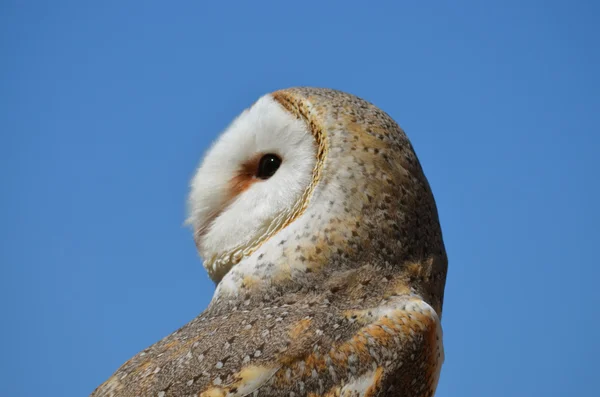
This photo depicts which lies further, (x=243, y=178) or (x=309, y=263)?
(x=243, y=178)

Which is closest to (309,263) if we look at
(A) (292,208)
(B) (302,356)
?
(A) (292,208)

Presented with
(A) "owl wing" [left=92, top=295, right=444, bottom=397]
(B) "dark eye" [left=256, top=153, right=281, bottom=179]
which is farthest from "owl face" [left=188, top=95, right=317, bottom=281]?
(A) "owl wing" [left=92, top=295, right=444, bottom=397]

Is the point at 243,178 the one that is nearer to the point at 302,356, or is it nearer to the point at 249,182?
the point at 249,182

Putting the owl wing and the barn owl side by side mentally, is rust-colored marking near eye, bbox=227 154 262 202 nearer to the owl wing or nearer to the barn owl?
the barn owl

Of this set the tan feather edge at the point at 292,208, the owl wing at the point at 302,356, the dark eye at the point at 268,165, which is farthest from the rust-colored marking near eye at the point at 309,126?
the owl wing at the point at 302,356

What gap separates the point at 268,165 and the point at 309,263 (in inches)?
23.4

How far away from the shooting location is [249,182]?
408cm

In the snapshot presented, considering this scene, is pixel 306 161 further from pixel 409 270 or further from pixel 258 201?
pixel 409 270

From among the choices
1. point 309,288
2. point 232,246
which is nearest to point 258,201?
point 232,246

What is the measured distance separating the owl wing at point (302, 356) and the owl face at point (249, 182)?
0.41 meters

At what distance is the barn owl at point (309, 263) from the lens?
3369 mm

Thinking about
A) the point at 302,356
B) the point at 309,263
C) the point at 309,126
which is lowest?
the point at 302,356

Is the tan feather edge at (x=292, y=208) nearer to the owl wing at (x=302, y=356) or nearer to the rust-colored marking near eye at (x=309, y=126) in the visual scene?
the rust-colored marking near eye at (x=309, y=126)

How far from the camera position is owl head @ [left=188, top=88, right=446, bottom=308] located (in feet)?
12.1
